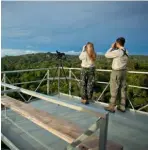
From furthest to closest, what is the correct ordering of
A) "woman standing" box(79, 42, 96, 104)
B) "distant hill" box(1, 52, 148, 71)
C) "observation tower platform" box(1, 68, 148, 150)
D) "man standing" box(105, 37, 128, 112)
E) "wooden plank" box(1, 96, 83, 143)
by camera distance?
"distant hill" box(1, 52, 148, 71) < "woman standing" box(79, 42, 96, 104) < "man standing" box(105, 37, 128, 112) < "wooden plank" box(1, 96, 83, 143) < "observation tower platform" box(1, 68, 148, 150)

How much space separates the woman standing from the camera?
10.7 ft

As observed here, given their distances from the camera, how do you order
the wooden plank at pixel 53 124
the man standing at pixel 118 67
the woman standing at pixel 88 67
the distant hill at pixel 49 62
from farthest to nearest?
1. the distant hill at pixel 49 62
2. the woman standing at pixel 88 67
3. the man standing at pixel 118 67
4. the wooden plank at pixel 53 124

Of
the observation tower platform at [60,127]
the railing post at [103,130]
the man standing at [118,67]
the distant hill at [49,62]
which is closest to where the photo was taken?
the railing post at [103,130]

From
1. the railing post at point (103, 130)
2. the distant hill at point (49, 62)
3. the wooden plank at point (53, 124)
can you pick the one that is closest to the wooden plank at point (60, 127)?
the wooden plank at point (53, 124)

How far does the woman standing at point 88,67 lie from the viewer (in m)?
3.25

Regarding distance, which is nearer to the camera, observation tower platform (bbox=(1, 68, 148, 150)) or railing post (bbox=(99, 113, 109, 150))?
railing post (bbox=(99, 113, 109, 150))

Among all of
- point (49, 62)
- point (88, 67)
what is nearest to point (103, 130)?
point (88, 67)

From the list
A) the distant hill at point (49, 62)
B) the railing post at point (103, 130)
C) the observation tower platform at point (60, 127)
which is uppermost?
the distant hill at point (49, 62)

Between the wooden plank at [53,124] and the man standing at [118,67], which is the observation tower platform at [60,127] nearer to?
the wooden plank at [53,124]

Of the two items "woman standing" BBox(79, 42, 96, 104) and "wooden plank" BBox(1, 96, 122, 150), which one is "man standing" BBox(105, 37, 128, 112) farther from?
"wooden plank" BBox(1, 96, 122, 150)

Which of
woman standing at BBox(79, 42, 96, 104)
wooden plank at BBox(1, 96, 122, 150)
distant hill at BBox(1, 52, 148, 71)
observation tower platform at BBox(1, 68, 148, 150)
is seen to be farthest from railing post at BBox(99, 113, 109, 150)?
woman standing at BBox(79, 42, 96, 104)

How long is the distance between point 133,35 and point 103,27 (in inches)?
32.2

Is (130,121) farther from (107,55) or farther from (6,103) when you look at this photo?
(6,103)

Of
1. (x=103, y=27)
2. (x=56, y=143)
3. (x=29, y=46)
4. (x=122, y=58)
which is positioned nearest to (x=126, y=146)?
(x=56, y=143)
